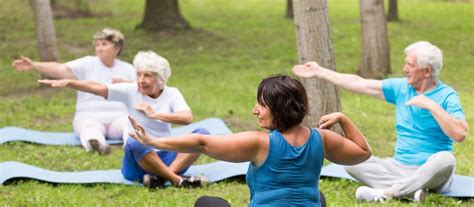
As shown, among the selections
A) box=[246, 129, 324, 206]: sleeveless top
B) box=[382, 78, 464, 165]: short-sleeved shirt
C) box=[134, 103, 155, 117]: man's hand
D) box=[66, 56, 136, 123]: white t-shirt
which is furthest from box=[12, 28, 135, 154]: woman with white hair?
box=[246, 129, 324, 206]: sleeveless top

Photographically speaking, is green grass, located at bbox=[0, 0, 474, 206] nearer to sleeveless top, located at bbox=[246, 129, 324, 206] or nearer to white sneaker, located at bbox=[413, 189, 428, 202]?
white sneaker, located at bbox=[413, 189, 428, 202]

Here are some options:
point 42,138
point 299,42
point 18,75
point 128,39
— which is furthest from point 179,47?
point 299,42

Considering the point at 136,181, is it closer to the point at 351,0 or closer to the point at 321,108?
the point at 321,108

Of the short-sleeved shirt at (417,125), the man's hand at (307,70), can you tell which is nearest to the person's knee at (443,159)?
the short-sleeved shirt at (417,125)

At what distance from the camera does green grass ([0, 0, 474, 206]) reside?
6.74 m

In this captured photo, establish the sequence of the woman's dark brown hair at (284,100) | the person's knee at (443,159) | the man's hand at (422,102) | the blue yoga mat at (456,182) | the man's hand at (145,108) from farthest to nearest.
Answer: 1. the man's hand at (145,108)
2. the blue yoga mat at (456,182)
3. the person's knee at (443,159)
4. the man's hand at (422,102)
5. the woman's dark brown hair at (284,100)

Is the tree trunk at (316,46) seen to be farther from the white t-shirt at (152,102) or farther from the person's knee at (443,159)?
the person's knee at (443,159)

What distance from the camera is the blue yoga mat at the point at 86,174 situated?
700cm

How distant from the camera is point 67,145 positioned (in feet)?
29.2

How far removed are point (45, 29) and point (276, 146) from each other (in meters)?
8.66

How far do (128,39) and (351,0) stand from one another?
12547 millimetres

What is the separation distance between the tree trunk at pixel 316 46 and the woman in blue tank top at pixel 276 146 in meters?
3.58

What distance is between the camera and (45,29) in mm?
12188

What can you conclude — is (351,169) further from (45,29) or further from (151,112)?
(45,29)
